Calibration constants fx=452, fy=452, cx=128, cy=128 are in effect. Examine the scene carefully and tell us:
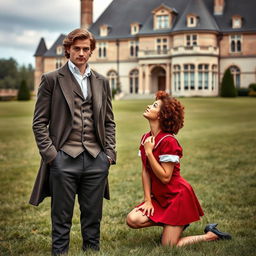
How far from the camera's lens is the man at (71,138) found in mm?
4082

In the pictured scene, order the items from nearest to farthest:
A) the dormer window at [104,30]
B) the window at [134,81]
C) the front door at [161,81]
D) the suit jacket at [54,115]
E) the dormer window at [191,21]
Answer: the suit jacket at [54,115] < the dormer window at [191,21] < the front door at [161,81] < the window at [134,81] < the dormer window at [104,30]

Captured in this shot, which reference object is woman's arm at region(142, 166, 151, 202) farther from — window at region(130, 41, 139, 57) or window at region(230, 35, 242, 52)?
window at region(130, 41, 139, 57)

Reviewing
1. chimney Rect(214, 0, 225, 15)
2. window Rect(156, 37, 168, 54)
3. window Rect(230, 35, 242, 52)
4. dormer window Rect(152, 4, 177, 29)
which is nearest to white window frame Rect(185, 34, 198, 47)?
window Rect(156, 37, 168, 54)

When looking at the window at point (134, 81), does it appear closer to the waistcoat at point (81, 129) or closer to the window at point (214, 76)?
the window at point (214, 76)

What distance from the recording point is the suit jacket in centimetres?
405

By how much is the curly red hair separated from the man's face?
804 millimetres

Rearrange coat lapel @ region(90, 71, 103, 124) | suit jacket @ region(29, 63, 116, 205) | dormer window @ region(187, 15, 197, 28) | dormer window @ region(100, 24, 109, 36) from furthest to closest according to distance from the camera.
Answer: dormer window @ region(100, 24, 109, 36), dormer window @ region(187, 15, 197, 28), coat lapel @ region(90, 71, 103, 124), suit jacket @ region(29, 63, 116, 205)

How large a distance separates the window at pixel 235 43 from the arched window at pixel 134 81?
9550mm

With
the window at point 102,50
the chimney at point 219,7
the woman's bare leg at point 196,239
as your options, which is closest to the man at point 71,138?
the woman's bare leg at point 196,239

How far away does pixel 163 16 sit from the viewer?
43344 millimetres

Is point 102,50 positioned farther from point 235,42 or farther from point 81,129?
point 81,129

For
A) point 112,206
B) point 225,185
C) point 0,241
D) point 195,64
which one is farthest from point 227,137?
point 195,64

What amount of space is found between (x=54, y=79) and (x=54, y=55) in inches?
1879

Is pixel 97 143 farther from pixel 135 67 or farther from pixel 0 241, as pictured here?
pixel 135 67
